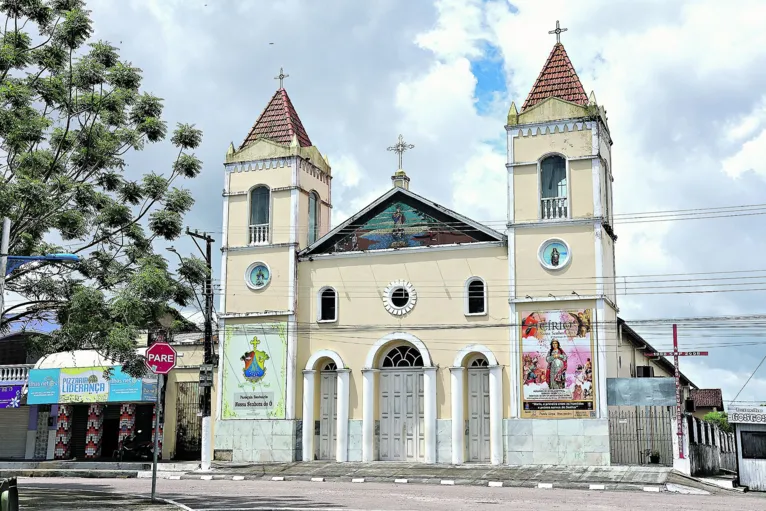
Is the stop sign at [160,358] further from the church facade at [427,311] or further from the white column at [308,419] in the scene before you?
the white column at [308,419]

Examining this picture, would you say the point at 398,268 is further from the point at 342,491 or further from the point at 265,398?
the point at 342,491

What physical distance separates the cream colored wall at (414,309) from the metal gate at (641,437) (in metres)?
3.88

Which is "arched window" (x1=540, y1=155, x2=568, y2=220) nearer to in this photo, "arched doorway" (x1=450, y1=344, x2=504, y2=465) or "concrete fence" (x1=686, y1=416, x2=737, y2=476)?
"arched doorway" (x1=450, y1=344, x2=504, y2=465)

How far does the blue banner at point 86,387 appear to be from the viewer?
31969mm

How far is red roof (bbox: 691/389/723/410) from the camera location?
198 ft

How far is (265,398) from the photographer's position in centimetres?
3044

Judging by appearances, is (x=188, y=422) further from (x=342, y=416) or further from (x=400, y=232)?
(x=400, y=232)

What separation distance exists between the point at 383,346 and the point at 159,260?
12.7 meters

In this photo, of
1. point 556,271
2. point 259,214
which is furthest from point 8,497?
point 259,214

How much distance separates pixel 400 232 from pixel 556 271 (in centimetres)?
555

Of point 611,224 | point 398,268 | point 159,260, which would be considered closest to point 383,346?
point 398,268

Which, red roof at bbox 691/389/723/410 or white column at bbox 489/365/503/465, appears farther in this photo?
red roof at bbox 691/389/723/410

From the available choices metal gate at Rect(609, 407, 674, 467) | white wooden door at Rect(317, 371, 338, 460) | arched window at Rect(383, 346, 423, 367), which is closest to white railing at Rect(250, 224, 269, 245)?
white wooden door at Rect(317, 371, 338, 460)

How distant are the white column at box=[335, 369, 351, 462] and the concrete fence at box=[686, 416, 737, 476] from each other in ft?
35.1
